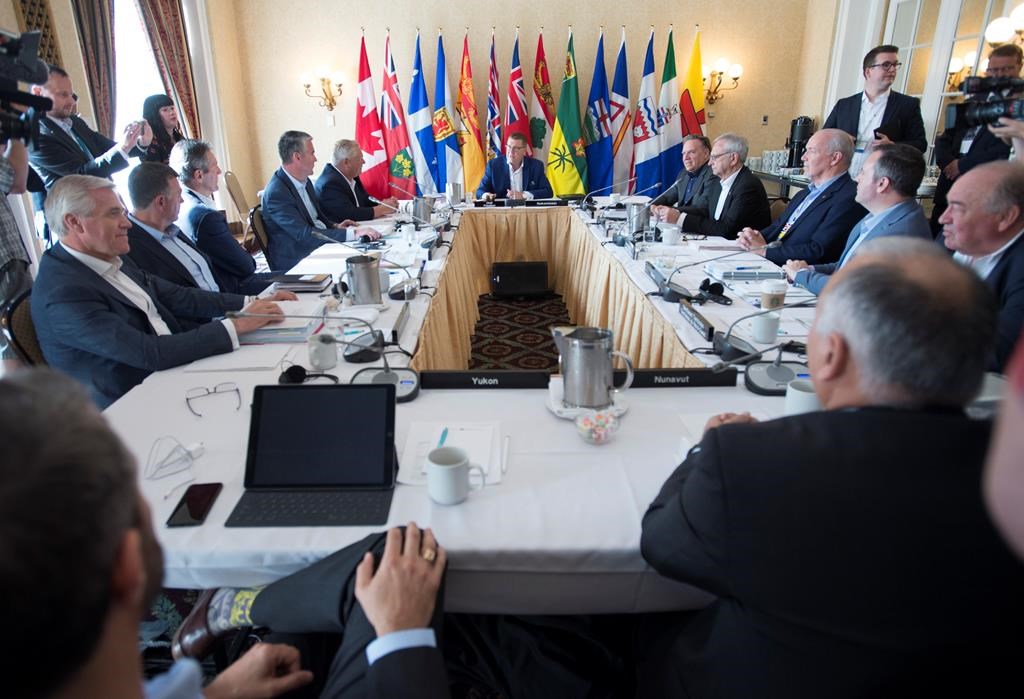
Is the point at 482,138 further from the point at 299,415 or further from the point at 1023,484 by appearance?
the point at 1023,484

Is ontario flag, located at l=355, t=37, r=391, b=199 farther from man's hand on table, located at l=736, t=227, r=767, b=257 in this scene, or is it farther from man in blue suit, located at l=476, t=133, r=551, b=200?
man's hand on table, located at l=736, t=227, r=767, b=257

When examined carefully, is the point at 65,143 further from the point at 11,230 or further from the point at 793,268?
the point at 793,268

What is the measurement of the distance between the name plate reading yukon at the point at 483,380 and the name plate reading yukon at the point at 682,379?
0.23 meters

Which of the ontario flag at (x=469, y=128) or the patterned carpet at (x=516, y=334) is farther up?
Result: the ontario flag at (x=469, y=128)

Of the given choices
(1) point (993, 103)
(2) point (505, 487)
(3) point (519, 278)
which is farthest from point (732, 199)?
(2) point (505, 487)

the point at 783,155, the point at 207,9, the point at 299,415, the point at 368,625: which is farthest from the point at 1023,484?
the point at 207,9

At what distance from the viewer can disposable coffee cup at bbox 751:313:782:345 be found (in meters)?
1.64

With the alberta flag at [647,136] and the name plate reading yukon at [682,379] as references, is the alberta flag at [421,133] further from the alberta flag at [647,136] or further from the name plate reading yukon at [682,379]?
the name plate reading yukon at [682,379]

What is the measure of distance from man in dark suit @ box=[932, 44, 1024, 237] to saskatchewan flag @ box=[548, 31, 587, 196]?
3112 millimetres

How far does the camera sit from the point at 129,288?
1699 millimetres

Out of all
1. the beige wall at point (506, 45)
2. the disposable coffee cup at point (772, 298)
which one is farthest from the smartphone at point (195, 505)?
the beige wall at point (506, 45)

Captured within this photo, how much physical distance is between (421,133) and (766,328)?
5108 mm

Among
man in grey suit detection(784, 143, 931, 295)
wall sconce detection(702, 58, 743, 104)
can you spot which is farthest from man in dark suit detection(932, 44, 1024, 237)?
wall sconce detection(702, 58, 743, 104)

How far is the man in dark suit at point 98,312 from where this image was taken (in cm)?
152
